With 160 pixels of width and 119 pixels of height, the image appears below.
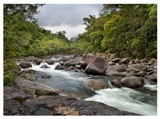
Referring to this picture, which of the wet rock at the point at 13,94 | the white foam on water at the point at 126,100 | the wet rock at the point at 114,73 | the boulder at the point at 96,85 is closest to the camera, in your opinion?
the wet rock at the point at 13,94

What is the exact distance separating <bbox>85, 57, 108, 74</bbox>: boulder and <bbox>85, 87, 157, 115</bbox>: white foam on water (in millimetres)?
2428

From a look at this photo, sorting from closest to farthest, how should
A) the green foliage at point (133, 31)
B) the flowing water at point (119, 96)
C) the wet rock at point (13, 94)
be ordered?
the wet rock at point (13, 94) → the flowing water at point (119, 96) → the green foliage at point (133, 31)

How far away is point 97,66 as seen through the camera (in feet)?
28.6

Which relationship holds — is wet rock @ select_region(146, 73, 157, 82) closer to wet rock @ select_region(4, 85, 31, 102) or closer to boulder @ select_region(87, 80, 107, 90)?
boulder @ select_region(87, 80, 107, 90)

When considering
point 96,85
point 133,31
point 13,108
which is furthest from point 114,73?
point 13,108

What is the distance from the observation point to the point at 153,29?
32.0 feet

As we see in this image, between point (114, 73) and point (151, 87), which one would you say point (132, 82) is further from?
point (114, 73)

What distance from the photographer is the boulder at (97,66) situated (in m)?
8.52

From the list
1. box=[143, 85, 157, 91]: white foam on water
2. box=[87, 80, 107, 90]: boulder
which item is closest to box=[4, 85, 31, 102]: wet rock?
box=[87, 80, 107, 90]: boulder

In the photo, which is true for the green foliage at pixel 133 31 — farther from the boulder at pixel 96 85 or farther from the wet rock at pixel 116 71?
the boulder at pixel 96 85

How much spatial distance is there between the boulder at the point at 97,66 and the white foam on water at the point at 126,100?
243 cm

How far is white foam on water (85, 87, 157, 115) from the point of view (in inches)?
173

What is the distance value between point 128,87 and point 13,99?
3660mm

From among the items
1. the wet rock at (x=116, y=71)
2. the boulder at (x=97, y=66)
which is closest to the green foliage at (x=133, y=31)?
the wet rock at (x=116, y=71)
